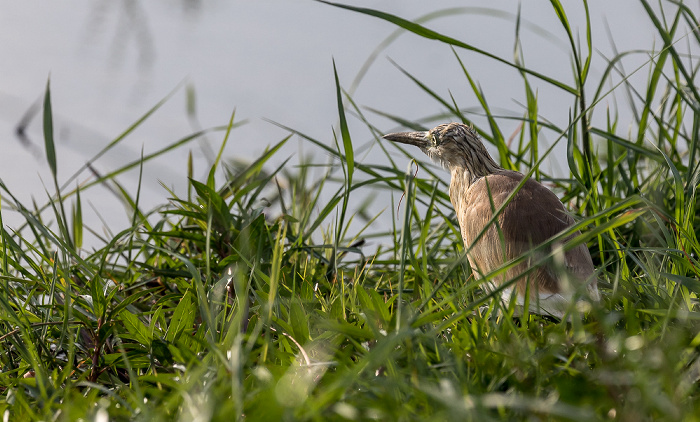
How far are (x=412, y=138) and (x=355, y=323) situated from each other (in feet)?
4.95

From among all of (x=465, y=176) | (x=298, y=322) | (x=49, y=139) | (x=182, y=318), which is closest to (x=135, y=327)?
(x=182, y=318)

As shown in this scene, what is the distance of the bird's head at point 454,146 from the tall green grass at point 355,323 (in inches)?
2.9

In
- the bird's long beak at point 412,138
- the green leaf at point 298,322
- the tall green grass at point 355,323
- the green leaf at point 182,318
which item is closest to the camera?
the tall green grass at point 355,323

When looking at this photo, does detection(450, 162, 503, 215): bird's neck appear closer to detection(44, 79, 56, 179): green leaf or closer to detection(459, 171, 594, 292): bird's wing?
detection(459, 171, 594, 292): bird's wing

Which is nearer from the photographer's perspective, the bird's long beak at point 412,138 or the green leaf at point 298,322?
the green leaf at point 298,322

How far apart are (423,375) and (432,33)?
1090mm

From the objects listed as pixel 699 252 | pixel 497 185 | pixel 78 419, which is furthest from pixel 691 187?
pixel 78 419

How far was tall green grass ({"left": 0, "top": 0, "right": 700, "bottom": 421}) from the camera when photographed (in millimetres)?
1137

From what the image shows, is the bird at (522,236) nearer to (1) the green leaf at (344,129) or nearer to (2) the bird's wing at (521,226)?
(2) the bird's wing at (521,226)

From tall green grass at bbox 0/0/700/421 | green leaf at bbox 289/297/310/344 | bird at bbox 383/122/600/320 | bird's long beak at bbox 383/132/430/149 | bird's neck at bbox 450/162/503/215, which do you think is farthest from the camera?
bird's long beak at bbox 383/132/430/149

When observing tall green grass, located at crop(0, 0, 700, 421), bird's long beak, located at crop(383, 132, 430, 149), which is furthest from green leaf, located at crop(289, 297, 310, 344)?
bird's long beak, located at crop(383, 132, 430, 149)

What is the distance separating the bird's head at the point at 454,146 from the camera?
2.90m

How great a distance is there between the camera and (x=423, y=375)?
1290 millimetres

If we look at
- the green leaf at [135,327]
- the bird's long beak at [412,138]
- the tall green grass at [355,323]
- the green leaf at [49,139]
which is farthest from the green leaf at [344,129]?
the bird's long beak at [412,138]
